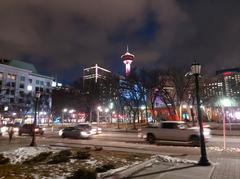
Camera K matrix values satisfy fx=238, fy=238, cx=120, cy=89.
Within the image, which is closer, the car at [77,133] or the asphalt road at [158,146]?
the asphalt road at [158,146]

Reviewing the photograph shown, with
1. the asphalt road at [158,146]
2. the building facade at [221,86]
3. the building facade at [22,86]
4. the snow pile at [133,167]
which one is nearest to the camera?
the snow pile at [133,167]

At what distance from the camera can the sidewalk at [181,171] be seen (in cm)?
845

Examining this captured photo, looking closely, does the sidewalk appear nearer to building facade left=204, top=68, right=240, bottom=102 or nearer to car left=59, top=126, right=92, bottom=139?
car left=59, top=126, right=92, bottom=139

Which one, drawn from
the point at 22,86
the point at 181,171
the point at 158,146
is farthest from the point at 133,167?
the point at 22,86

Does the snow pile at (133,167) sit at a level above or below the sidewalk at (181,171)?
above

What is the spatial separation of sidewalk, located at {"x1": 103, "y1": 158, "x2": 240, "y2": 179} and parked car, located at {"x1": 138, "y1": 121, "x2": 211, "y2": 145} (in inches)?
332

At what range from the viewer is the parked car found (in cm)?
1928

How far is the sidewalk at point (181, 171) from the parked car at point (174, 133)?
842 centimetres

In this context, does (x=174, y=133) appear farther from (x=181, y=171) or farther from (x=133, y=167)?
(x=133, y=167)

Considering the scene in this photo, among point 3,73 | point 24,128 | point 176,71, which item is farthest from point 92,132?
point 3,73

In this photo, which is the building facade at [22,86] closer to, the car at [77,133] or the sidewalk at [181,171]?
the car at [77,133]

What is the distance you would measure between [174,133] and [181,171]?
1088cm

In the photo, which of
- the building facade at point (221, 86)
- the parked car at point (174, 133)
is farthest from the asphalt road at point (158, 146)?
the building facade at point (221, 86)

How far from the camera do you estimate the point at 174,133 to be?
65.6ft
